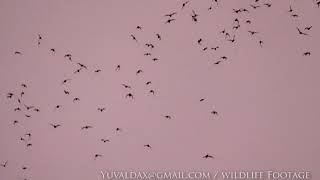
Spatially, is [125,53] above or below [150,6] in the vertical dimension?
below

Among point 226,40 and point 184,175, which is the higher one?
point 226,40

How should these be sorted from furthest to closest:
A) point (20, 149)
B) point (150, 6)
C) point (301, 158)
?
point (20, 149), point (150, 6), point (301, 158)

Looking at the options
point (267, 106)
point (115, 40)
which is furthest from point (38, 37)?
point (267, 106)

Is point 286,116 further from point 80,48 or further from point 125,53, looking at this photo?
point 80,48

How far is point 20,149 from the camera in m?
2.53

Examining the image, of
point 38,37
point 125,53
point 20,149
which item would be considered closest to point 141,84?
point 125,53

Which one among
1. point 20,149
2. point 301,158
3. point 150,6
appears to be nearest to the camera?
point 301,158

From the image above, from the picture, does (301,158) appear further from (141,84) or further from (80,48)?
(80,48)

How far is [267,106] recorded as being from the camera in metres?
2.23

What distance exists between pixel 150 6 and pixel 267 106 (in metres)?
0.96

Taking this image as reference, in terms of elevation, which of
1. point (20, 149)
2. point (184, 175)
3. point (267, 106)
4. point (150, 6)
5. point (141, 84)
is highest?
point (150, 6)

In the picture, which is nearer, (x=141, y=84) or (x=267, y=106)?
(x=267, y=106)

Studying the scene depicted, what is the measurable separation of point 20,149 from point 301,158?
1830 millimetres

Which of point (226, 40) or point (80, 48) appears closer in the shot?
point (226, 40)
